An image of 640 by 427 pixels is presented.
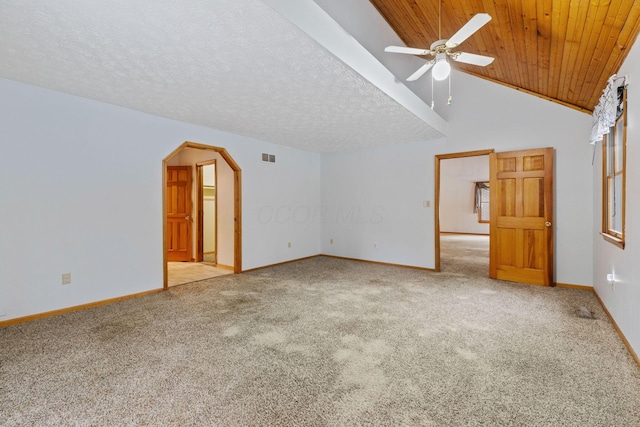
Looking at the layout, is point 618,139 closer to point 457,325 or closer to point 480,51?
point 480,51

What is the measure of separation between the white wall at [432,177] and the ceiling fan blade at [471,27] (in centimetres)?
259

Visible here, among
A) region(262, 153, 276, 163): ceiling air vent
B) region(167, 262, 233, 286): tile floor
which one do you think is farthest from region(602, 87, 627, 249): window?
region(167, 262, 233, 286): tile floor

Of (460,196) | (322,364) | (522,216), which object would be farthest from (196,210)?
(460,196)

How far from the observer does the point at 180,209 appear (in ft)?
20.0

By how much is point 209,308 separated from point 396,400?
2277 millimetres

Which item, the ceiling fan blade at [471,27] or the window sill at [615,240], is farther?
the window sill at [615,240]

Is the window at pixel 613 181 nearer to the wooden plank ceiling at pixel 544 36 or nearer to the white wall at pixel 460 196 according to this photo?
the wooden plank ceiling at pixel 544 36

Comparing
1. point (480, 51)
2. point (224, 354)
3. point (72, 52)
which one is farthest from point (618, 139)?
point (72, 52)

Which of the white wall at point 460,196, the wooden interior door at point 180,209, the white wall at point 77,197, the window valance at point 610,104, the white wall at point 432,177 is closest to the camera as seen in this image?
the window valance at point 610,104

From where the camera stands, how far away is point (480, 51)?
11.5 feet

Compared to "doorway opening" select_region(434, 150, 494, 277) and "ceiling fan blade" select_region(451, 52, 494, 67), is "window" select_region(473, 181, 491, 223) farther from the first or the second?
"ceiling fan blade" select_region(451, 52, 494, 67)

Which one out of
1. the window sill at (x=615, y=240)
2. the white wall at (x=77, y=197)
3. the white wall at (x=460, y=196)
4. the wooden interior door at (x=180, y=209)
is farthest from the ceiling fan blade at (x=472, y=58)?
the white wall at (x=460, y=196)

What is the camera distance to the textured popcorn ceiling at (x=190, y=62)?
1.80 meters

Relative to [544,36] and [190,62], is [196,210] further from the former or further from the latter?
[544,36]
